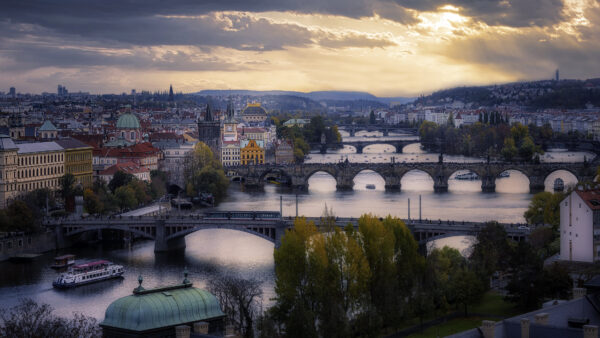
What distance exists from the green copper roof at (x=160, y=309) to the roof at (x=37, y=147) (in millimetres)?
34286

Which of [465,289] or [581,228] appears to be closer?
[465,289]

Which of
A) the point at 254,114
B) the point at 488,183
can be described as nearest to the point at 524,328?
the point at 488,183

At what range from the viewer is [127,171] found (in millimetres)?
59562

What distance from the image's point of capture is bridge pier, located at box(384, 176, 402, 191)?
6922 cm

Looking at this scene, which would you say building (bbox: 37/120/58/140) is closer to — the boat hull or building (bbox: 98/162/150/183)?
building (bbox: 98/162/150/183)

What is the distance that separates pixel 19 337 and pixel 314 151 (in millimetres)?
95377

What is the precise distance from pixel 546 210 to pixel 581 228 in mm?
6984

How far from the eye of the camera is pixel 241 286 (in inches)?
1083

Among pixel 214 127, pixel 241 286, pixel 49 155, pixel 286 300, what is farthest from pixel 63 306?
pixel 214 127

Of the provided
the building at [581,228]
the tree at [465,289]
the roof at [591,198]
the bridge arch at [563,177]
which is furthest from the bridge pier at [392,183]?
the tree at [465,289]

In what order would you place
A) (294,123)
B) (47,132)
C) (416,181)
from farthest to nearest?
1. (294,123)
2. (47,132)
3. (416,181)

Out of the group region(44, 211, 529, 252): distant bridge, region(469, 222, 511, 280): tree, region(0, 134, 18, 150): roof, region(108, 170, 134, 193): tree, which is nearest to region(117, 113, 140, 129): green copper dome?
region(108, 170, 134, 193): tree

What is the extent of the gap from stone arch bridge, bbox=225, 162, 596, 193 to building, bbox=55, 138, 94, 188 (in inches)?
631

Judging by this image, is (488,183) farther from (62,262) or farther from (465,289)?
(465,289)
